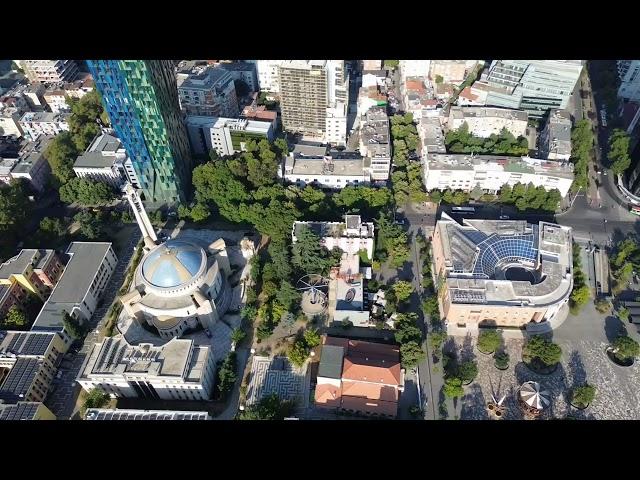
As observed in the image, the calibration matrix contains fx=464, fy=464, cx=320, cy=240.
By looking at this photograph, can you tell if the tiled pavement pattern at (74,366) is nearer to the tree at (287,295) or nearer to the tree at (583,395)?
the tree at (287,295)

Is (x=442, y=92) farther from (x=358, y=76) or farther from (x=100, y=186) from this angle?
(x=100, y=186)

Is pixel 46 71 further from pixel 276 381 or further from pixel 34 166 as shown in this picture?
pixel 276 381

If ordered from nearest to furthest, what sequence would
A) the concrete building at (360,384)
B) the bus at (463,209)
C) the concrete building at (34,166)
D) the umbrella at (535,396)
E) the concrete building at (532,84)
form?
the umbrella at (535,396) → the concrete building at (360,384) → the bus at (463,209) → the concrete building at (34,166) → the concrete building at (532,84)

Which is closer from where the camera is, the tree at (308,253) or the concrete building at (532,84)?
the tree at (308,253)

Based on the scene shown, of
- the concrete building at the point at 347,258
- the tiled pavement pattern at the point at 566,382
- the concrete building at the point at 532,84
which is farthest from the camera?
the concrete building at the point at 532,84

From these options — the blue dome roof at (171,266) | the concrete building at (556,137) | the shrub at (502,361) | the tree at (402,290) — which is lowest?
the shrub at (502,361)

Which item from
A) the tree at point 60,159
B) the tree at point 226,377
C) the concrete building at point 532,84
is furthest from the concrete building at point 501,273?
the tree at point 60,159
